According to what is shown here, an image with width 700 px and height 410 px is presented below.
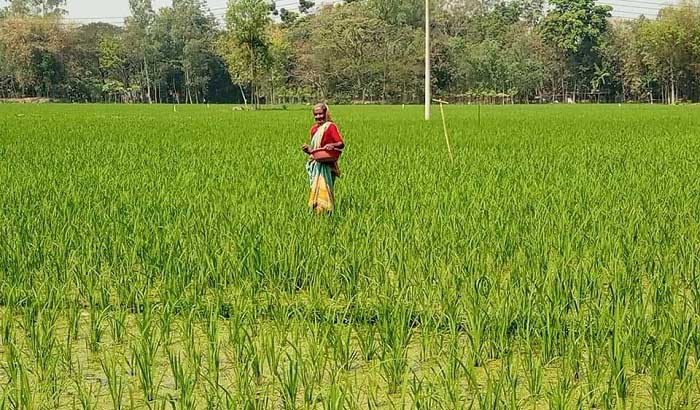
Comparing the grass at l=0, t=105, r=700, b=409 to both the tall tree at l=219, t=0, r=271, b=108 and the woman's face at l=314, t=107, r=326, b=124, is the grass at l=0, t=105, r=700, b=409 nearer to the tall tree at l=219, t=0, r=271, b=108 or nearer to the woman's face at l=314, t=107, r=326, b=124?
the woman's face at l=314, t=107, r=326, b=124

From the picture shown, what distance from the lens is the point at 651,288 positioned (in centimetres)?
387

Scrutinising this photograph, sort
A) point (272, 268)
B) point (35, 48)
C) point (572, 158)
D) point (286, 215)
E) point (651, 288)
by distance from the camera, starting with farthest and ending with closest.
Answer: point (35, 48)
point (572, 158)
point (286, 215)
point (272, 268)
point (651, 288)

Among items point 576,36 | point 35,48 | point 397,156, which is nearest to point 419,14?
point 576,36

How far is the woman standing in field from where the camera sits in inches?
242

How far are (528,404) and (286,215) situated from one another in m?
3.66

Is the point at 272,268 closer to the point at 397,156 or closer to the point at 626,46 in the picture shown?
the point at 397,156

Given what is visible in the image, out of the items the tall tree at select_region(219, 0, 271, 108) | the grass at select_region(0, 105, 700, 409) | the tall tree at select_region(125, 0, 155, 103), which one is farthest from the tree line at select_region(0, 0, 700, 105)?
the grass at select_region(0, 105, 700, 409)

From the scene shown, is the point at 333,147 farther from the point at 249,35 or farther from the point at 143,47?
the point at 143,47

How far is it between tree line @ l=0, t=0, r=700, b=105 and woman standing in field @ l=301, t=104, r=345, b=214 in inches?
1753

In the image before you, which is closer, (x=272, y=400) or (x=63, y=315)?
(x=272, y=400)

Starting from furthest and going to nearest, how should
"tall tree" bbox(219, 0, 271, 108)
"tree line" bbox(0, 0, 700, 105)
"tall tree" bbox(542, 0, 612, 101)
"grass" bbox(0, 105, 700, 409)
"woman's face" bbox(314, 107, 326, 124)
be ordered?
Result: "tall tree" bbox(542, 0, 612, 101) → "tree line" bbox(0, 0, 700, 105) → "tall tree" bbox(219, 0, 271, 108) → "woman's face" bbox(314, 107, 326, 124) → "grass" bbox(0, 105, 700, 409)

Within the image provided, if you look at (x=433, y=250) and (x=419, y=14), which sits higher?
(x=419, y=14)

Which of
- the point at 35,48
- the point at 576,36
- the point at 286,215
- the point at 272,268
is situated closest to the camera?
the point at 272,268

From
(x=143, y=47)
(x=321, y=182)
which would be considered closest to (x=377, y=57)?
(x=143, y=47)
